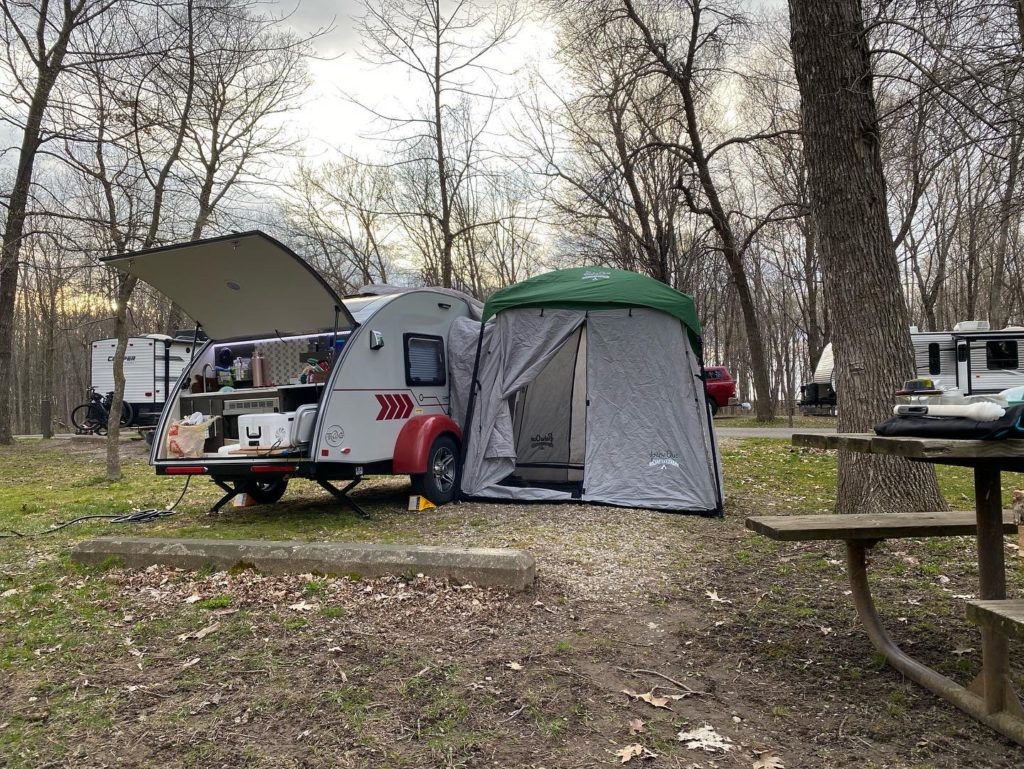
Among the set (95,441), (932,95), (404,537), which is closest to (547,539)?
(404,537)

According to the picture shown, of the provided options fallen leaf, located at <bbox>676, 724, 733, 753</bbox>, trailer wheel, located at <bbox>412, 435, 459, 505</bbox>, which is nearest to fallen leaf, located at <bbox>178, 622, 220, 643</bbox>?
fallen leaf, located at <bbox>676, 724, 733, 753</bbox>

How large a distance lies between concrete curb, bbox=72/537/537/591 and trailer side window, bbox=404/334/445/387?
126 inches

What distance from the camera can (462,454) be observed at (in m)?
8.14

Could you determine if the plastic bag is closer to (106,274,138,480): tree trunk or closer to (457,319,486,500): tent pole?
(457,319,486,500): tent pole

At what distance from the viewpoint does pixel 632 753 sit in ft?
8.55

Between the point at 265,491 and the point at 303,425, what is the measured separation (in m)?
2.40

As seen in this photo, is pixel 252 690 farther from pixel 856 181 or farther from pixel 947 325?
pixel 947 325

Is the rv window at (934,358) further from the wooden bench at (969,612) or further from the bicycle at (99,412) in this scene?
the bicycle at (99,412)

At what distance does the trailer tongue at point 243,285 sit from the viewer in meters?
6.55

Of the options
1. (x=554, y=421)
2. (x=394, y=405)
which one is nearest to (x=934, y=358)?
(x=554, y=421)

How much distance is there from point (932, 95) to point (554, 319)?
3.96 m

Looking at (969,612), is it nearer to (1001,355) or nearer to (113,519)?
(113,519)

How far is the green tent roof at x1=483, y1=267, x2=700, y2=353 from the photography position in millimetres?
7527

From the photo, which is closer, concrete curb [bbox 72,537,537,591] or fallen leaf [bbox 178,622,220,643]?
fallen leaf [bbox 178,622,220,643]
